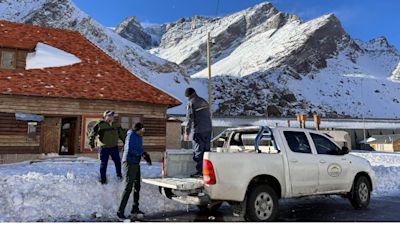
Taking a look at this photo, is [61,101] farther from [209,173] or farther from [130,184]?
[209,173]

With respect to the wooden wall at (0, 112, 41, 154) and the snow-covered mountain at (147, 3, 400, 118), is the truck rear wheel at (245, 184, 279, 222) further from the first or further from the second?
the snow-covered mountain at (147, 3, 400, 118)

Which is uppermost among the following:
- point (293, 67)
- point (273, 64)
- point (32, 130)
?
point (273, 64)

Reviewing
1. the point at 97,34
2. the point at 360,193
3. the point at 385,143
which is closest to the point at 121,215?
the point at 360,193

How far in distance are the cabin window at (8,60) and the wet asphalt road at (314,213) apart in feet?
42.3

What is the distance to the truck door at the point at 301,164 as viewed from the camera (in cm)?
759

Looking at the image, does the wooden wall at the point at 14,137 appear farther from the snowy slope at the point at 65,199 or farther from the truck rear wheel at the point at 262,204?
the truck rear wheel at the point at 262,204

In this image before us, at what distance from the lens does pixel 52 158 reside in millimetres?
15883

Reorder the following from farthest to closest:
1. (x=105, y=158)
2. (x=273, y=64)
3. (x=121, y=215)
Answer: (x=273, y=64), (x=105, y=158), (x=121, y=215)

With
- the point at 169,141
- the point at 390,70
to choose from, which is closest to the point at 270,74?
the point at 390,70

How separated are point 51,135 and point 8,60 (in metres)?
4.01

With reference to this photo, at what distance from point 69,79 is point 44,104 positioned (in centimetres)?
203

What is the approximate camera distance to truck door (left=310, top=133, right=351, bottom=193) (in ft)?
26.7

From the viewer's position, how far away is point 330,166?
27.2 ft
